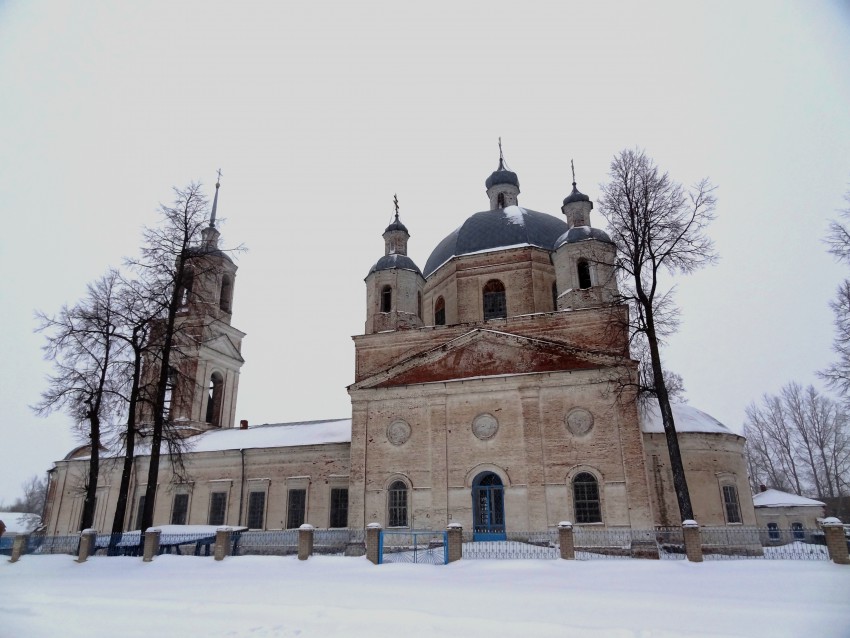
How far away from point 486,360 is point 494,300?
15.9 ft

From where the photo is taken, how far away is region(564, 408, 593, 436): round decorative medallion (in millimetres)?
19438

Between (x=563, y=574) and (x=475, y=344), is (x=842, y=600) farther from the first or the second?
(x=475, y=344)

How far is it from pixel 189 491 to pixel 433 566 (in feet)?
57.9

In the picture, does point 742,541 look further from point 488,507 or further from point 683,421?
point 488,507

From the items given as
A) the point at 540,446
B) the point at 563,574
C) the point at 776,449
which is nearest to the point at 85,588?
the point at 563,574

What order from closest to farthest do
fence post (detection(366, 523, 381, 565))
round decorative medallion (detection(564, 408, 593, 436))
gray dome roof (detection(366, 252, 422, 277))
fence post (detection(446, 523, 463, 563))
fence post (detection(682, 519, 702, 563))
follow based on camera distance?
fence post (detection(682, 519, 702, 563))
fence post (detection(446, 523, 463, 563))
fence post (detection(366, 523, 381, 565))
round decorative medallion (detection(564, 408, 593, 436))
gray dome roof (detection(366, 252, 422, 277))

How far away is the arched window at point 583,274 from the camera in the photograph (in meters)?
22.6

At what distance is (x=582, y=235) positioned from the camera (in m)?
22.8

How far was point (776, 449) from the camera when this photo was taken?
157ft

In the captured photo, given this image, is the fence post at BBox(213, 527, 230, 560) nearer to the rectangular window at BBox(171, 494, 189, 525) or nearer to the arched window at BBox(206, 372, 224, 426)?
the rectangular window at BBox(171, 494, 189, 525)

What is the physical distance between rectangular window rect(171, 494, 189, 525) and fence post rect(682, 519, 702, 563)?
72.9 ft

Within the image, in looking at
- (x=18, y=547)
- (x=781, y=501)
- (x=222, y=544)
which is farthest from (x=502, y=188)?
(x=18, y=547)

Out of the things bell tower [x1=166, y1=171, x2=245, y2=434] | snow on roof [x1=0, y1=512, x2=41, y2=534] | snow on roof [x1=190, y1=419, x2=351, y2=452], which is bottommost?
snow on roof [x1=0, y1=512, x2=41, y2=534]

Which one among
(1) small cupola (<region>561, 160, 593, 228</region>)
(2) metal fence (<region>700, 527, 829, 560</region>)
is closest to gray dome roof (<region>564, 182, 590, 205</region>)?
(1) small cupola (<region>561, 160, 593, 228</region>)
